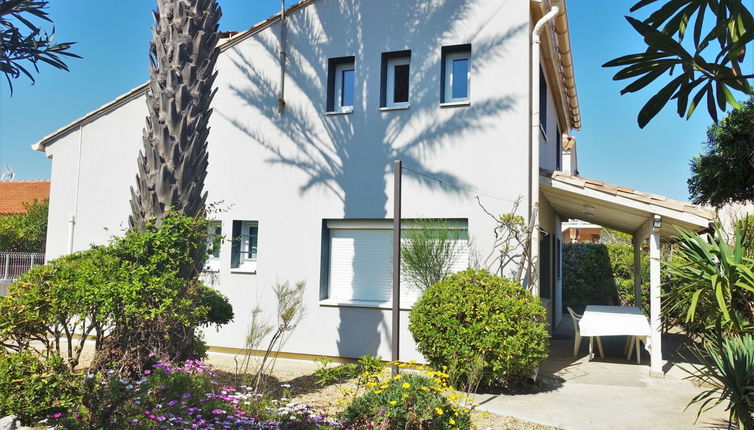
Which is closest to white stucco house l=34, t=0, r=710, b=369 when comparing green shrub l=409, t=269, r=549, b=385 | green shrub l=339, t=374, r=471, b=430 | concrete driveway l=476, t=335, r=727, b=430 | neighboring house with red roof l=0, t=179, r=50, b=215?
concrete driveway l=476, t=335, r=727, b=430

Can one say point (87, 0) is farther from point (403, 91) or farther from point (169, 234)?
point (403, 91)

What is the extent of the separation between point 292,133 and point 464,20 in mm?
4204

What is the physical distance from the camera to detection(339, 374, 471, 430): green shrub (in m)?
5.58

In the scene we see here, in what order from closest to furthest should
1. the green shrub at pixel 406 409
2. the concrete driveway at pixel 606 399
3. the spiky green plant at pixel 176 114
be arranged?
the green shrub at pixel 406 409, the concrete driveway at pixel 606 399, the spiky green plant at pixel 176 114

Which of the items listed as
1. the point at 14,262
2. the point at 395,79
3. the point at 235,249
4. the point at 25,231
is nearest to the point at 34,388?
the point at 235,249

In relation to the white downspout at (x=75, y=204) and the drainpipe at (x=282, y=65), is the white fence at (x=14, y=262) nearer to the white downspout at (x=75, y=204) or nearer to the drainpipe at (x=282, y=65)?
the white downspout at (x=75, y=204)

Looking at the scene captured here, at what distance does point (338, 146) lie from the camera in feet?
38.2

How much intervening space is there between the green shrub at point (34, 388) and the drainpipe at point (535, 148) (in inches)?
290

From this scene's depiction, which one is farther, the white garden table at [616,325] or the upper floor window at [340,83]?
the upper floor window at [340,83]

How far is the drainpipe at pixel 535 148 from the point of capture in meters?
10.2

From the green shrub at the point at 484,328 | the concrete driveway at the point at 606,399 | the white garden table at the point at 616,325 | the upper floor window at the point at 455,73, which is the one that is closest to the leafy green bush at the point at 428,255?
the green shrub at the point at 484,328

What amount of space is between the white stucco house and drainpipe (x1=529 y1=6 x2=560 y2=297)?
4cm

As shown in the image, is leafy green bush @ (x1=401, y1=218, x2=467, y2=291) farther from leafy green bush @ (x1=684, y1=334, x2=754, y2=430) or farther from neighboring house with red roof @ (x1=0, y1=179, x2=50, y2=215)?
neighboring house with red roof @ (x1=0, y1=179, x2=50, y2=215)

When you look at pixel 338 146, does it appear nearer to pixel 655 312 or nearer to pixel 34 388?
pixel 655 312
